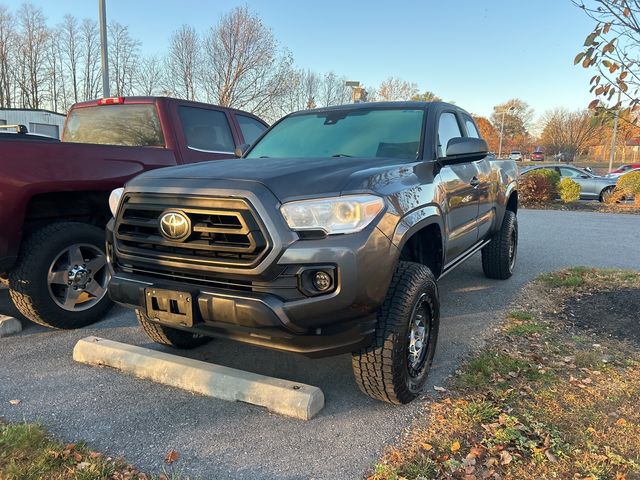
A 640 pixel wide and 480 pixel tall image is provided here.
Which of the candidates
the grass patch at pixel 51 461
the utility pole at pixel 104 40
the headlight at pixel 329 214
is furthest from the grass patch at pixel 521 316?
the utility pole at pixel 104 40

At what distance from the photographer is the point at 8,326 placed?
396cm

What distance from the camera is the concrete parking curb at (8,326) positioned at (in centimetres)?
394

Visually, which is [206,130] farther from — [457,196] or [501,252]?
[501,252]

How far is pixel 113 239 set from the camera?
9.73 feet

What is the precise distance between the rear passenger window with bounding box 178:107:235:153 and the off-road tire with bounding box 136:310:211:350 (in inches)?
87.5

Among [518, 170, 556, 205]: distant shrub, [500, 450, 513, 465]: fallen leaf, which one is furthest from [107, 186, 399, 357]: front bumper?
[518, 170, 556, 205]: distant shrub

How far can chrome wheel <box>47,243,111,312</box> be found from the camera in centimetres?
391

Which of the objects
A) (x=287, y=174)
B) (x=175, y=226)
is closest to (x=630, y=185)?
(x=287, y=174)

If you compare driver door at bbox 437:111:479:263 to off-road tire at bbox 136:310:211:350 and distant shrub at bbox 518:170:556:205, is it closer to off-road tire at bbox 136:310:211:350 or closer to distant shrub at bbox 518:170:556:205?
off-road tire at bbox 136:310:211:350

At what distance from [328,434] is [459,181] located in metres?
2.27

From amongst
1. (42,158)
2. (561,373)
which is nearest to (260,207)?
(42,158)

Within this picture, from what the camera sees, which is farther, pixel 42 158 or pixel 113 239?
pixel 42 158

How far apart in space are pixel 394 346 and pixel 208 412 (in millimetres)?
1153

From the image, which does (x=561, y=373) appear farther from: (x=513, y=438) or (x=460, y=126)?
(x=460, y=126)
